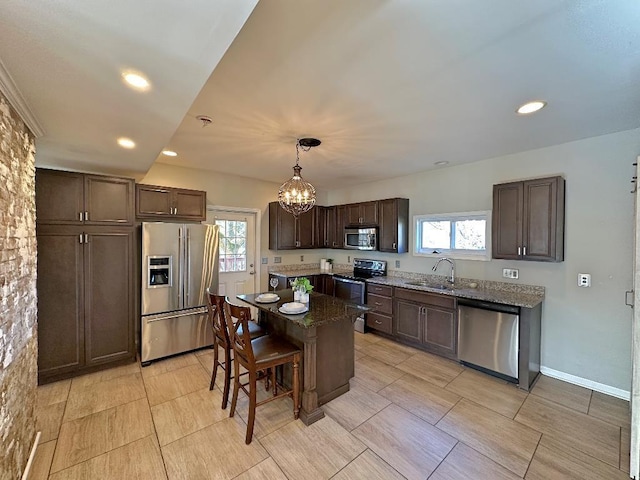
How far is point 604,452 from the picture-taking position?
199cm

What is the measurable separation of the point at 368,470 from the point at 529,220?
299 centimetres

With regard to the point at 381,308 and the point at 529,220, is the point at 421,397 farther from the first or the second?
the point at 529,220

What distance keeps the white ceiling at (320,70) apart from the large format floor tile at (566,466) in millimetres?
2677

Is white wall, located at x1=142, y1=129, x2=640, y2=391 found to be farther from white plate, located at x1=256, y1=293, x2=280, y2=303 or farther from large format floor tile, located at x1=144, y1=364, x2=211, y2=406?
large format floor tile, located at x1=144, y1=364, x2=211, y2=406

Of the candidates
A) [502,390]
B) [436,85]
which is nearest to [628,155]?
[436,85]

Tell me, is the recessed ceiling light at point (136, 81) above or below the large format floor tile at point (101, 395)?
above

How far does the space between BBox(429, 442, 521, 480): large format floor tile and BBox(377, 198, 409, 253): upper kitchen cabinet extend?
2.83 m

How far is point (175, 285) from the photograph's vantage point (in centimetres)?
348

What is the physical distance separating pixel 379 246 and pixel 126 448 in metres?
3.91

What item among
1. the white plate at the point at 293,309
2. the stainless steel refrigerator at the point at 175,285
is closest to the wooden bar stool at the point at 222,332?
the white plate at the point at 293,309

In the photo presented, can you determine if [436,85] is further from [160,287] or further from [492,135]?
[160,287]

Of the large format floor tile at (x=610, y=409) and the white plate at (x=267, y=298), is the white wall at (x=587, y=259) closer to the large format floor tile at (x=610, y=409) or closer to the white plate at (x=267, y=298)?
the large format floor tile at (x=610, y=409)

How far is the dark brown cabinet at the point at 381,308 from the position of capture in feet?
13.4

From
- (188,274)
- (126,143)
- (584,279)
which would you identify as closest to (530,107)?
(584,279)
